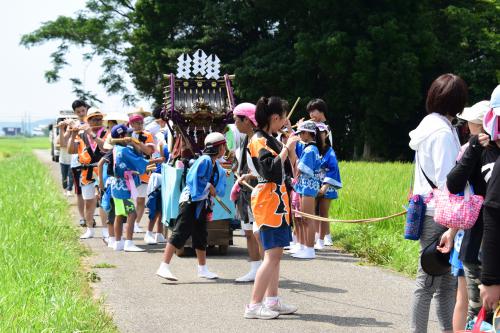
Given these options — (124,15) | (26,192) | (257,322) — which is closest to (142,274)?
(257,322)

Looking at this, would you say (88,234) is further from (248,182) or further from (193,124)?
(248,182)

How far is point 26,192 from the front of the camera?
16812mm

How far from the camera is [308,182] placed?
33.3ft

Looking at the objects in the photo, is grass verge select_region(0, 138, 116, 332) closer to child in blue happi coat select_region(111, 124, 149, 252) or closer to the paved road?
the paved road

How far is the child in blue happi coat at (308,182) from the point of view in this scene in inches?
396

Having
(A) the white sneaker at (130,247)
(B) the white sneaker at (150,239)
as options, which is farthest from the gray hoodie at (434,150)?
(B) the white sneaker at (150,239)

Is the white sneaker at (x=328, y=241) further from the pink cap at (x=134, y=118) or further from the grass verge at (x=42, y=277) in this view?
the grass verge at (x=42, y=277)

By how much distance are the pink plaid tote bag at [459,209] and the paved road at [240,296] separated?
197 centimetres

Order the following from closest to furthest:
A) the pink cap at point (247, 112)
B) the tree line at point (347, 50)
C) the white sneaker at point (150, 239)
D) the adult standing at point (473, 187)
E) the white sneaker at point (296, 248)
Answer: the adult standing at point (473, 187) < the pink cap at point (247, 112) < the white sneaker at point (296, 248) < the white sneaker at point (150, 239) < the tree line at point (347, 50)

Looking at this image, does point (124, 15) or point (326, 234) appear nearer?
point (326, 234)

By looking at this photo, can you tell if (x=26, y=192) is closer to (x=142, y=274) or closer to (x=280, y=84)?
(x=142, y=274)

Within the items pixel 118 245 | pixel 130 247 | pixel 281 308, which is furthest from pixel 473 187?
pixel 118 245

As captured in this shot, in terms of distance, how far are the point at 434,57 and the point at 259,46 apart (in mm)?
7142

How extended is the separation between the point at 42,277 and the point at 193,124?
11.8ft
